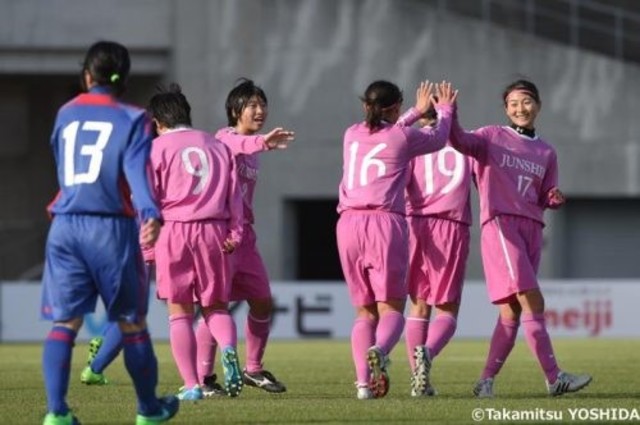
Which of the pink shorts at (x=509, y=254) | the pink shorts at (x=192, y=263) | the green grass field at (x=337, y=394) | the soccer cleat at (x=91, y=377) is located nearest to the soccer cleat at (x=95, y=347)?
the soccer cleat at (x=91, y=377)

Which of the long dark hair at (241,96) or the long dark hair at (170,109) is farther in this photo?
the long dark hair at (241,96)

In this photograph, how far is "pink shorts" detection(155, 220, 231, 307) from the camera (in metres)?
11.6

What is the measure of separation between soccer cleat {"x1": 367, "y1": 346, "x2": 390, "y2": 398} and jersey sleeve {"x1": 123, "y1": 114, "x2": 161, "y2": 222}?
103 inches

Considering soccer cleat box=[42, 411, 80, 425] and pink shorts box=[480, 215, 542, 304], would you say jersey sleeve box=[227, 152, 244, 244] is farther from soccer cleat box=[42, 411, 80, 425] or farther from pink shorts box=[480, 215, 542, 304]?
soccer cleat box=[42, 411, 80, 425]

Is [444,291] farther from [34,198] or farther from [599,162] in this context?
[34,198]

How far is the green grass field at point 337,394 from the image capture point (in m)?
10.2

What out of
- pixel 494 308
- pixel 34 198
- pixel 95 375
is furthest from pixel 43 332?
pixel 95 375

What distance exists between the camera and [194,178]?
11.7m

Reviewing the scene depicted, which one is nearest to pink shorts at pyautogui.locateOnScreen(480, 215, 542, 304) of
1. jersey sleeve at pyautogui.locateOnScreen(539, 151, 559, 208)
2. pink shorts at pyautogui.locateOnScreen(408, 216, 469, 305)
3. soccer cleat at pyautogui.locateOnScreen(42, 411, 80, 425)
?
jersey sleeve at pyautogui.locateOnScreen(539, 151, 559, 208)

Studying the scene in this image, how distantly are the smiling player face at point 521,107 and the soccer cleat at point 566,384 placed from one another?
1.73 meters

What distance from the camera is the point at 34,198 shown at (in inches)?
1515

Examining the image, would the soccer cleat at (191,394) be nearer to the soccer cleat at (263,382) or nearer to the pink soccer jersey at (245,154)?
the soccer cleat at (263,382)

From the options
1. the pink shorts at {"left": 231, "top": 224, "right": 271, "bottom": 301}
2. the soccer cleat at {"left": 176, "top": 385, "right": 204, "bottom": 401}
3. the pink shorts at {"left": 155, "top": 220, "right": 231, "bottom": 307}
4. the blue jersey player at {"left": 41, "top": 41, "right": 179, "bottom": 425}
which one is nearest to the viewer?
the blue jersey player at {"left": 41, "top": 41, "right": 179, "bottom": 425}

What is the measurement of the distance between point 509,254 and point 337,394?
1.59 meters
